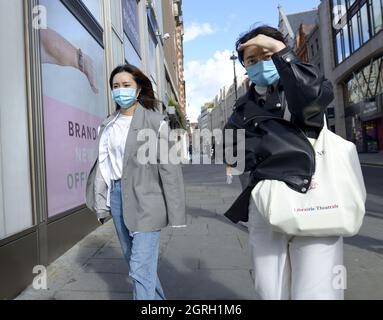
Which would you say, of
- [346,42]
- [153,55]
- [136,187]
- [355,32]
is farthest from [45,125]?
[346,42]

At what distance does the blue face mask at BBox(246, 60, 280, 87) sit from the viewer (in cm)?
205

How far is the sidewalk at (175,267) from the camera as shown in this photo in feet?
12.3

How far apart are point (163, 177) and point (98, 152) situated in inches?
24.6

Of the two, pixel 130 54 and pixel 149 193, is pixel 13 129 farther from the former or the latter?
pixel 130 54

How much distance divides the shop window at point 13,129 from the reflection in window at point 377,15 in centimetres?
2582

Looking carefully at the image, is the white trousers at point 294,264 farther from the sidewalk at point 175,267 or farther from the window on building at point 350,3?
the window on building at point 350,3

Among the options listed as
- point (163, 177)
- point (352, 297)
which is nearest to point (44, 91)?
point (163, 177)

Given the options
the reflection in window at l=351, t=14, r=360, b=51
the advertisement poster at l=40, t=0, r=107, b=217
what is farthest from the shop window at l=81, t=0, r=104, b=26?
the reflection in window at l=351, t=14, r=360, b=51

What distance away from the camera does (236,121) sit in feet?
7.28

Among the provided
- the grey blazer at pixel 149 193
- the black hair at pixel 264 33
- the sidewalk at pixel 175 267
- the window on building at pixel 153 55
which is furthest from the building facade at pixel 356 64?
the black hair at pixel 264 33

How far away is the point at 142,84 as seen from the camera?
3.20 meters

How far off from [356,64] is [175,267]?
29.5m

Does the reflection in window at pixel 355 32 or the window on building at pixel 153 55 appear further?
the reflection in window at pixel 355 32

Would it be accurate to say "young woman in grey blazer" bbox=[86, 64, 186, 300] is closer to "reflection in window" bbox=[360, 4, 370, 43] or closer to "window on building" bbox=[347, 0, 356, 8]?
"reflection in window" bbox=[360, 4, 370, 43]
